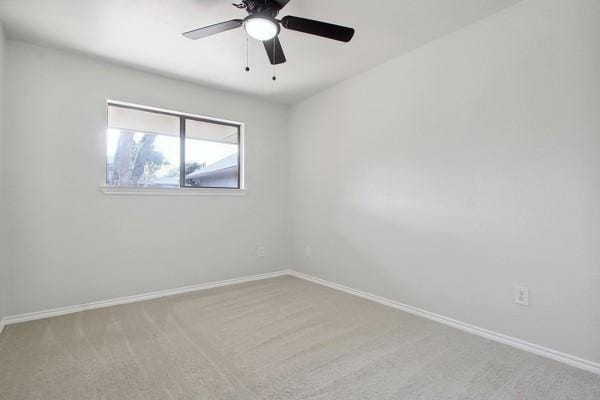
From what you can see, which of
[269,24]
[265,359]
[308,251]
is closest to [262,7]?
[269,24]

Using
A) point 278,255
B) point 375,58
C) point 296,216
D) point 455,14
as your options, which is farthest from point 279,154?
point 455,14

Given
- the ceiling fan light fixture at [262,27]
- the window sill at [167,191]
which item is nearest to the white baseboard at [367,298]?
the window sill at [167,191]

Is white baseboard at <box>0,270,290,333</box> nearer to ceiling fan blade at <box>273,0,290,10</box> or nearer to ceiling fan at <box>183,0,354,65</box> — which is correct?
ceiling fan at <box>183,0,354,65</box>

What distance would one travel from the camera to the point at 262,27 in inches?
71.1

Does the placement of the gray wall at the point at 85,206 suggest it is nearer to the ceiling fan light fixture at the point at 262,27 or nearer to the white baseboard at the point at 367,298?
the white baseboard at the point at 367,298

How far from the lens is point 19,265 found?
2.55 m

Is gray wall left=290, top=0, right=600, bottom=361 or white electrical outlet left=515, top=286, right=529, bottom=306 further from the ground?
gray wall left=290, top=0, right=600, bottom=361

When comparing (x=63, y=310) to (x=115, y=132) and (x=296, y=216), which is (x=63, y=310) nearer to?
(x=115, y=132)

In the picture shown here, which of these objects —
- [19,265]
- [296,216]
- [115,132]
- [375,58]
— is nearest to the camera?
[19,265]

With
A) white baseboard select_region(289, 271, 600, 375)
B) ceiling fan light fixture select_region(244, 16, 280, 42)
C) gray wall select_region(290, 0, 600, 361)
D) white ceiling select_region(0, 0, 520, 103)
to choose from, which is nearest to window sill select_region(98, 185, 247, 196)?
white ceiling select_region(0, 0, 520, 103)

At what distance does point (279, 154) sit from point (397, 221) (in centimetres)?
202

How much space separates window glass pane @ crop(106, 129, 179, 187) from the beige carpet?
1.33m

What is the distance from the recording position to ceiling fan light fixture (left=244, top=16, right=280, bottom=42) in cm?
176

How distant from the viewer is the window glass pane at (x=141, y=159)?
121 inches
